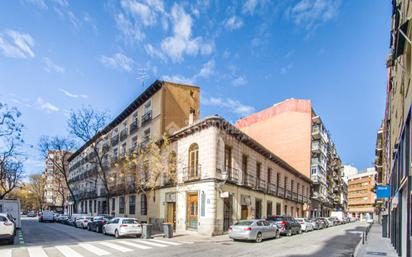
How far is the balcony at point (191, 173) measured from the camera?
24.8m

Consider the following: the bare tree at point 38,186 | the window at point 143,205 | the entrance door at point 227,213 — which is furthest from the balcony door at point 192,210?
the bare tree at point 38,186

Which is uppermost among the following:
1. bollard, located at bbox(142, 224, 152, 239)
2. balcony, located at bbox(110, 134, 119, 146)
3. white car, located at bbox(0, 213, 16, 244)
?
balcony, located at bbox(110, 134, 119, 146)

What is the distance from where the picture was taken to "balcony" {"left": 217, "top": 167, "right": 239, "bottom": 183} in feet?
78.8

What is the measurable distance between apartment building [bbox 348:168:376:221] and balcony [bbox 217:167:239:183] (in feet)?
311

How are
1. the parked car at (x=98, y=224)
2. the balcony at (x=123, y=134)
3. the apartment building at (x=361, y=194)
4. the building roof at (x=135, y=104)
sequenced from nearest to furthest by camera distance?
the parked car at (x=98, y=224) → the building roof at (x=135, y=104) → the balcony at (x=123, y=134) → the apartment building at (x=361, y=194)

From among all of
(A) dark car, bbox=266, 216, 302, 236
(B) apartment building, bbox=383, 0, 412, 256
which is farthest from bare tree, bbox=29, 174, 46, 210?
(B) apartment building, bbox=383, 0, 412, 256

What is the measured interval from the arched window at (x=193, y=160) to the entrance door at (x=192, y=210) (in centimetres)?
158

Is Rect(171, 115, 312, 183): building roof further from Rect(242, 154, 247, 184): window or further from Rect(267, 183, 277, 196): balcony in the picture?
Rect(267, 183, 277, 196): balcony

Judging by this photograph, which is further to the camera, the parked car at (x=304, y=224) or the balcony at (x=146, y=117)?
the balcony at (x=146, y=117)

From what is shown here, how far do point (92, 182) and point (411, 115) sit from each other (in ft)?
168

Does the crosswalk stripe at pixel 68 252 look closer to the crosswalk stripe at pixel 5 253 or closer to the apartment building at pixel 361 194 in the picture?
the crosswalk stripe at pixel 5 253

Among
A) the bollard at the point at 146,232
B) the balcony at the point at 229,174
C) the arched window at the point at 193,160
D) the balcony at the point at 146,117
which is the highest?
the balcony at the point at 146,117

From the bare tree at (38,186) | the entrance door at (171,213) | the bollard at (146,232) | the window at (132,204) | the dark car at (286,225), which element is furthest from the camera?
the bare tree at (38,186)

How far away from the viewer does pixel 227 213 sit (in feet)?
81.1
